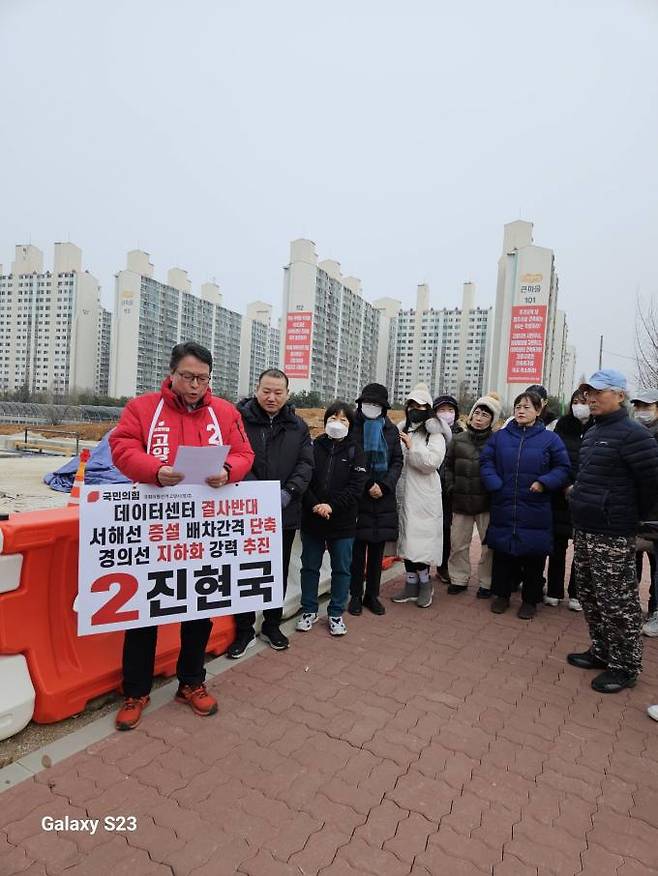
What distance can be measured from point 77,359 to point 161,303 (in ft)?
46.1

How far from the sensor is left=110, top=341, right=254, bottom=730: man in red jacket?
2.53m

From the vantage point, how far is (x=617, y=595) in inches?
128

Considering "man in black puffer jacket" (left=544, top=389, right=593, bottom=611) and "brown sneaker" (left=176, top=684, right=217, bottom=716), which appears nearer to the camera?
"brown sneaker" (left=176, top=684, right=217, bottom=716)

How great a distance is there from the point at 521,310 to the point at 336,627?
27412mm

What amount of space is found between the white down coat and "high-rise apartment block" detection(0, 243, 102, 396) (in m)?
70.8

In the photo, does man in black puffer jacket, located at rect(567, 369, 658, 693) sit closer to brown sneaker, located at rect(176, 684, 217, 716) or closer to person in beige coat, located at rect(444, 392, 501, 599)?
person in beige coat, located at rect(444, 392, 501, 599)

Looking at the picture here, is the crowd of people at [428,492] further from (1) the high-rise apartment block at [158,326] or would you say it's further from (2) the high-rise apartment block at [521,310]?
(1) the high-rise apartment block at [158,326]

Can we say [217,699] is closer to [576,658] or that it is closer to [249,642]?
[249,642]

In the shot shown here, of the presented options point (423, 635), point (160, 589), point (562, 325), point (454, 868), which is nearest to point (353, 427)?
point (423, 635)

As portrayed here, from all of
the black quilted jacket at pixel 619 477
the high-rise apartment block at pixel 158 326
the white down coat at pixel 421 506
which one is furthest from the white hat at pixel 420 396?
the high-rise apartment block at pixel 158 326

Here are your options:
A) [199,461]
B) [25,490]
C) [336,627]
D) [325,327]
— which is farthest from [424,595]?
[325,327]

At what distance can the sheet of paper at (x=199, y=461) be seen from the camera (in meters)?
2.49

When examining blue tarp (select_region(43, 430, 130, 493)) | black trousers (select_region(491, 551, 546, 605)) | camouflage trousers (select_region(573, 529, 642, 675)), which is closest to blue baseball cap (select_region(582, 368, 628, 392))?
camouflage trousers (select_region(573, 529, 642, 675))

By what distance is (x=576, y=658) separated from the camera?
3.60m
